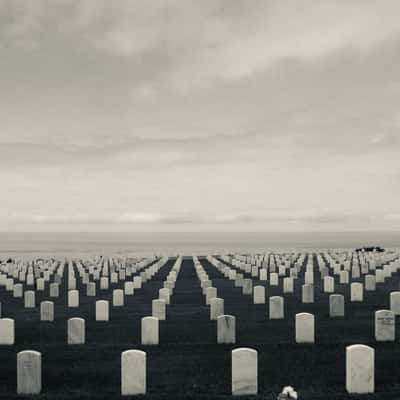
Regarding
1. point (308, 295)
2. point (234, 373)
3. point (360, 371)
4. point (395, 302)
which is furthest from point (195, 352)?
point (308, 295)

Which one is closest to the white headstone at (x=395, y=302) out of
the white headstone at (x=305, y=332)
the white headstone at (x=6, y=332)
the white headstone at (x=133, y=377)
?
the white headstone at (x=305, y=332)

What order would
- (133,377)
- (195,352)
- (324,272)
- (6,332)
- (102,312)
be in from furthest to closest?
(324,272) → (102,312) → (6,332) → (195,352) → (133,377)

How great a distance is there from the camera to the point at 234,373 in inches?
449

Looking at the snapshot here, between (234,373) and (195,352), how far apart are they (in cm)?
384

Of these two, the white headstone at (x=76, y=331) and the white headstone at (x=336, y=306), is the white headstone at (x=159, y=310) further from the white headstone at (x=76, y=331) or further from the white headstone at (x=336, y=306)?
the white headstone at (x=336, y=306)

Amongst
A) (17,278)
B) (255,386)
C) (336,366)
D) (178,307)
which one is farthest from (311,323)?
(17,278)

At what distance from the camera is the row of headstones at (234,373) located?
448 inches

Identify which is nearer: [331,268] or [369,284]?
[369,284]

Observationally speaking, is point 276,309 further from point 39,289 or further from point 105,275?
point 105,275

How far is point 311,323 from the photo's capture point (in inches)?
639

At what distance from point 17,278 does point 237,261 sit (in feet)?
51.5

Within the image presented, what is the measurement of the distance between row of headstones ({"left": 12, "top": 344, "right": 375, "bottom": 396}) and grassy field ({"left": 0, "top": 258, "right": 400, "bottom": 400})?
22 cm

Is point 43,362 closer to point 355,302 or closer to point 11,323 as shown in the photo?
point 11,323

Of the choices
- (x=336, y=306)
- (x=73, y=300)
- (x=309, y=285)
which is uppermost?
(x=309, y=285)
